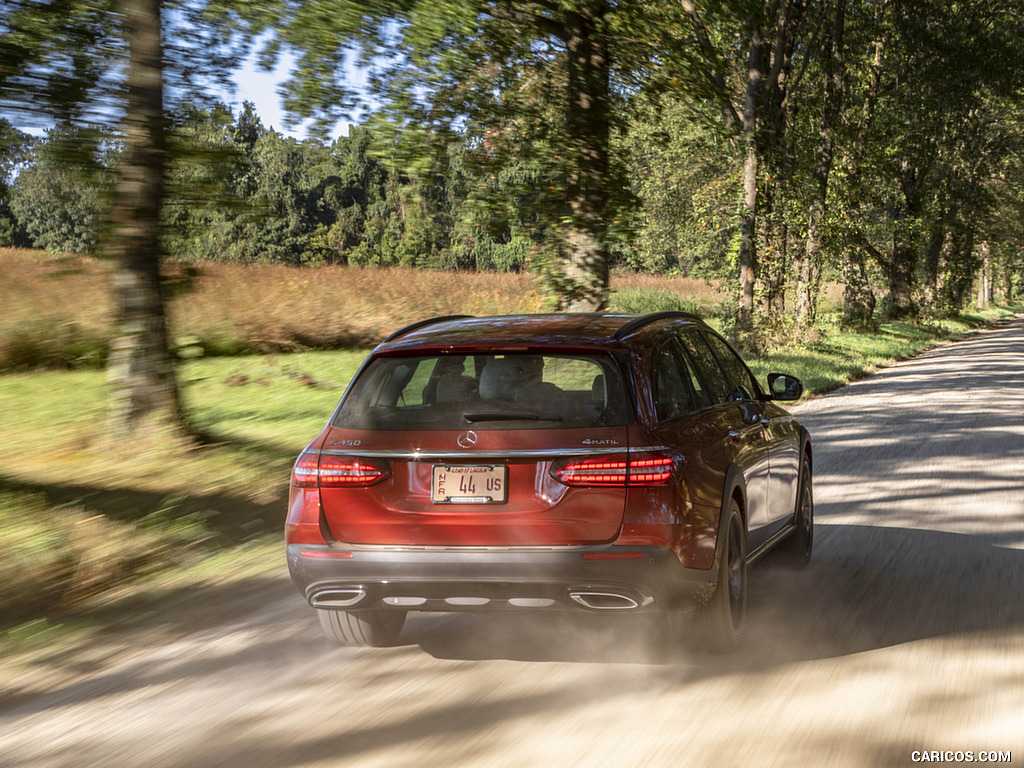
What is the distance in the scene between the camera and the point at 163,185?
32.6 ft

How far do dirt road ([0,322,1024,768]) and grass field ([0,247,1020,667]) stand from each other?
1249 mm

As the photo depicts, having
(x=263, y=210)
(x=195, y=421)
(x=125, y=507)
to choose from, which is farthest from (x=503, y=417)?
(x=195, y=421)

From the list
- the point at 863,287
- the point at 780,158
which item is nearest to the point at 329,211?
the point at 863,287

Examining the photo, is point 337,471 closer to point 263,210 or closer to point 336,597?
point 336,597

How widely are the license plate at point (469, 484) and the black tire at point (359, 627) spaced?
36.5 inches

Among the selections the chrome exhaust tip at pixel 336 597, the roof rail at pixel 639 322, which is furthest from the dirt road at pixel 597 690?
the roof rail at pixel 639 322

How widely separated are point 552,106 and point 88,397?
7116mm

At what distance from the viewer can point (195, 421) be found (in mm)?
12188

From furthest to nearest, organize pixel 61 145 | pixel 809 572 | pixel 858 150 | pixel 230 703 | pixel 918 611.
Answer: pixel 858 150 < pixel 61 145 < pixel 809 572 < pixel 918 611 < pixel 230 703

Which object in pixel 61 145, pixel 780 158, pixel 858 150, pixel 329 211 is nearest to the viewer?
pixel 61 145

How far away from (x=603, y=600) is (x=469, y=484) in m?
0.72

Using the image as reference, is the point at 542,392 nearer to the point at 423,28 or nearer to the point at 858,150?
the point at 423,28

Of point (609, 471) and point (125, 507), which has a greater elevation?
point (609, 471)

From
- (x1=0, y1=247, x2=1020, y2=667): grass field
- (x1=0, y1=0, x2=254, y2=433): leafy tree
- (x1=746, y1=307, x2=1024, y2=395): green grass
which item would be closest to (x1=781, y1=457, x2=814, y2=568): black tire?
(x1=0, y1=247, x2=1020, y2=667): grass field
